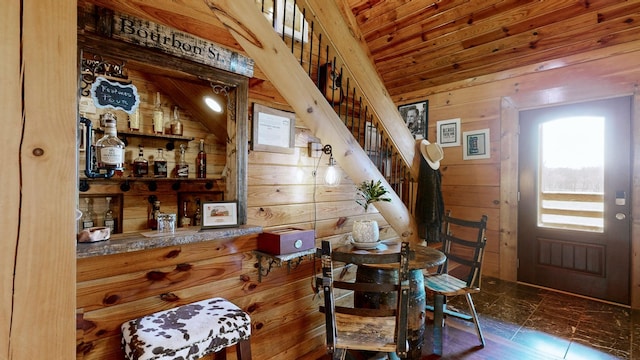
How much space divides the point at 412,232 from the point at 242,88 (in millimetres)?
1978

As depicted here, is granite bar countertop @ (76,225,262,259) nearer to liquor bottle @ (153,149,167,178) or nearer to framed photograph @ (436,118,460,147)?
liquor bottle @ (153,149,167,178)

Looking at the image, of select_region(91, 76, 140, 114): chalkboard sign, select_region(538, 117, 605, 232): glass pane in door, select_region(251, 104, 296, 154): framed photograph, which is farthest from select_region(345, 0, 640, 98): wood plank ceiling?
select_region(91, 76, 140, 114): chalkboard sign

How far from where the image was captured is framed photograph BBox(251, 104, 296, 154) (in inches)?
81.2

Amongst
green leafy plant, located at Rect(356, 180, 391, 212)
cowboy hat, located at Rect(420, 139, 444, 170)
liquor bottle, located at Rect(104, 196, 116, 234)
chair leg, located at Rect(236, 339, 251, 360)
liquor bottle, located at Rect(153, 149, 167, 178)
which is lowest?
chair leg, located at Rect(236, 339, 251, 360)

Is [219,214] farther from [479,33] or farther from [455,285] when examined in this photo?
[479,33]

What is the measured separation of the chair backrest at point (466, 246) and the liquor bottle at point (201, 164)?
7.28ft

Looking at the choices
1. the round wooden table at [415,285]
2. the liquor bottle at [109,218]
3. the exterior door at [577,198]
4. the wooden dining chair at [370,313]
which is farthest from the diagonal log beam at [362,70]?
the liquor bottle at [109,218]

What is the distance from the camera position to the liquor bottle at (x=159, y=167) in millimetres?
2613

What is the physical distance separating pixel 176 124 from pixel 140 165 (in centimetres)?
45

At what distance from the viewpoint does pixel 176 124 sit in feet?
8.73

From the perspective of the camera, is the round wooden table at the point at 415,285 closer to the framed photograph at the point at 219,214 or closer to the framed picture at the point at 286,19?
the framed photograph at the point at 219,214

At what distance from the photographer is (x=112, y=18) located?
1.45 meters

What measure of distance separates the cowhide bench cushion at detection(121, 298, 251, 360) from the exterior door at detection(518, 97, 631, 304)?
10.9 ft

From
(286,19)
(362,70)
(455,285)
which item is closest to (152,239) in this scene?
(362,70)
